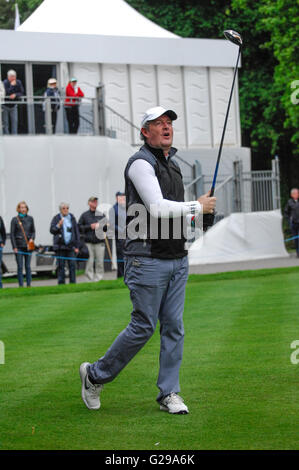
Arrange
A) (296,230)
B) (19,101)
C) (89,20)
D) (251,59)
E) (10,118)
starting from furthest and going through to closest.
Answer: (251,59) < (89,20) < (296,230) < (10,118) < (19,101)

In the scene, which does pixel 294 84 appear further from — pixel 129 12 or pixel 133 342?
pixel 133 342

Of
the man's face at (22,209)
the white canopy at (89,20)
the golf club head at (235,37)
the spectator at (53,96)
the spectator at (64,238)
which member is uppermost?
the white canopy at (89,20)

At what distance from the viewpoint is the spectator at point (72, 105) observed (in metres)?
27.3

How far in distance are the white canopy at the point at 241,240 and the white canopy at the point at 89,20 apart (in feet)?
31.4

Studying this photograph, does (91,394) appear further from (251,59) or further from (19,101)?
(251,59)

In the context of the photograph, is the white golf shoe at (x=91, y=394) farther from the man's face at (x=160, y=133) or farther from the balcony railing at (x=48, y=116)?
the balcony railing at (x=48, y=116)

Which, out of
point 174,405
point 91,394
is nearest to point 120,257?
point 91,394

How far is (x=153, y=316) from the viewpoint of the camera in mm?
7109

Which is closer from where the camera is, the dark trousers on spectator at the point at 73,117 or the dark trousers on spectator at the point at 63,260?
the dark trousers on spectator at the point at 63,260

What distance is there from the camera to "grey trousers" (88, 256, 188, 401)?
7059mm

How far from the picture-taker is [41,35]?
3172 centimetres

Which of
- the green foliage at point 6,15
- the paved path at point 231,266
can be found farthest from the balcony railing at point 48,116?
the green foliage at point 6,15

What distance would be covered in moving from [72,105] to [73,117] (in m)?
0.66

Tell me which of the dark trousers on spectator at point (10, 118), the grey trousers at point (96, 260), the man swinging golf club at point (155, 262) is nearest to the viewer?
the man swinging golf club at point (155, 262)
